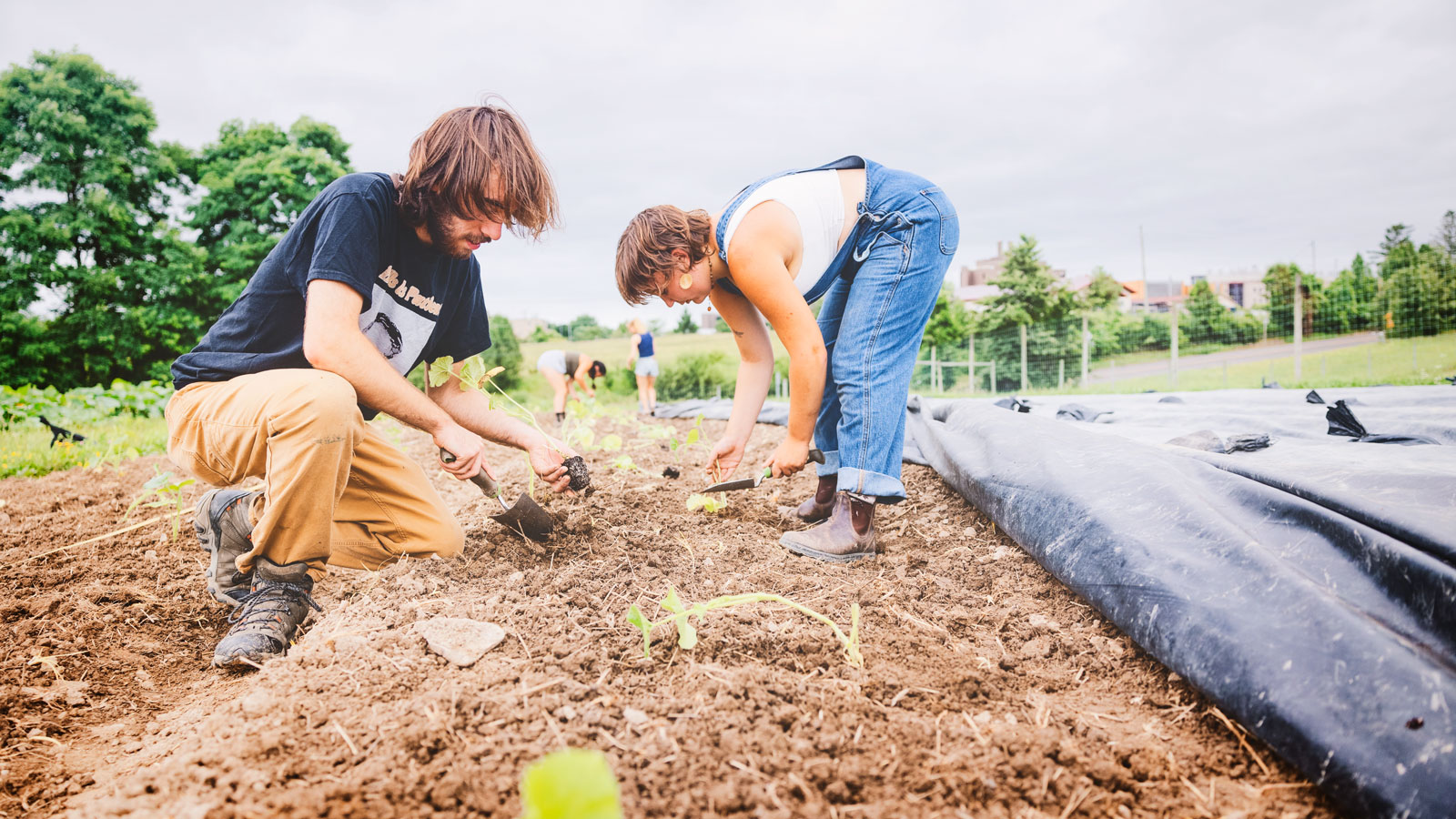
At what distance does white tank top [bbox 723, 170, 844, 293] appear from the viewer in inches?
68.1

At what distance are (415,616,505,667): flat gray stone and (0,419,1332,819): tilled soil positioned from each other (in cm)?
2

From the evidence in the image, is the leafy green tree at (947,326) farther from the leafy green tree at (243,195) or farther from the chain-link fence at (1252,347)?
the leafy green tree at (243,195)

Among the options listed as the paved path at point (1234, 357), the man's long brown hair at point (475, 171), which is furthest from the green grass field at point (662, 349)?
the man's long brown hair at point (475, 171)

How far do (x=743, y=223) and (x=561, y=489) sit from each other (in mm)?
858

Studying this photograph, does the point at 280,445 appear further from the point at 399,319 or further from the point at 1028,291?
the point at 1028,291

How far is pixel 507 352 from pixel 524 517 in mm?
13073

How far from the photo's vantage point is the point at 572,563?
5.44 ft

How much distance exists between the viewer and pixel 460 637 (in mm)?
1201

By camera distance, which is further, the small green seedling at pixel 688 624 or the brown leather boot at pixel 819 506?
the brown leather boot at pixel 819 506

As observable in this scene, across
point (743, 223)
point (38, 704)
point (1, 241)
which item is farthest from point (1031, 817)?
point (1, 241)

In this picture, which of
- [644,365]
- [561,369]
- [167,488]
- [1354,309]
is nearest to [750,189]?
[167,488]

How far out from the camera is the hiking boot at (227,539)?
65.9 inches

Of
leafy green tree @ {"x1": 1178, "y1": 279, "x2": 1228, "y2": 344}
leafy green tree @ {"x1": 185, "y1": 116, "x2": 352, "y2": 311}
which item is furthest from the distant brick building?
leafy green tree @ {"x1": 185, "y1": 116, "x2": 352, "y2": 311}

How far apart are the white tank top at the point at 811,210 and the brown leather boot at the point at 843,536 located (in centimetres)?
64
